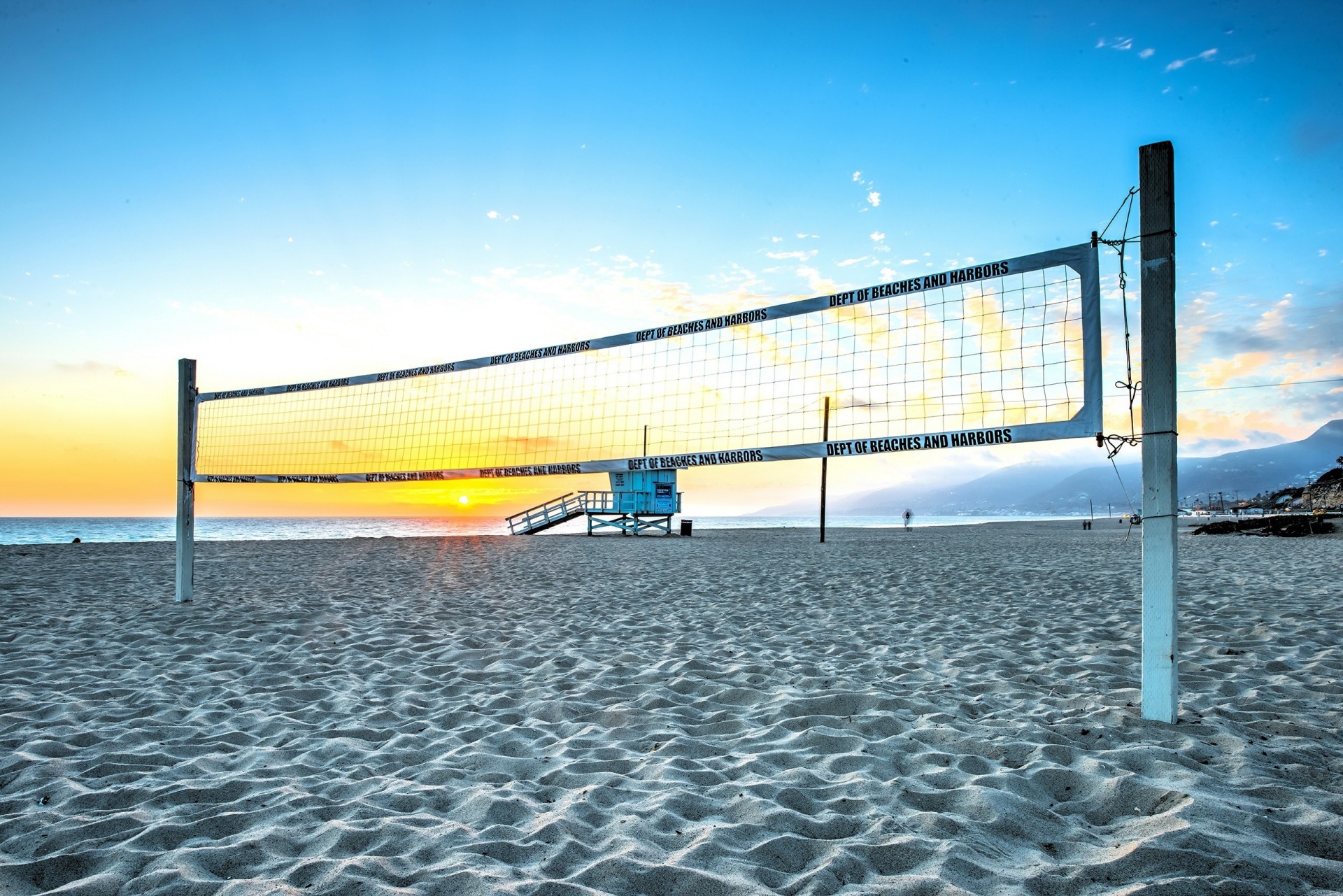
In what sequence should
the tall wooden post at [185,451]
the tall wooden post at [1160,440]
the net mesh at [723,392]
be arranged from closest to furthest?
the tall wooden post at [1160,440]
the net mesh at [723,392]
the tall wooden post at [185,451]

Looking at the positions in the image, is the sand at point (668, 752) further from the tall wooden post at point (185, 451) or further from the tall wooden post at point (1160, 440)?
the tall wooden post at point (185, 451)

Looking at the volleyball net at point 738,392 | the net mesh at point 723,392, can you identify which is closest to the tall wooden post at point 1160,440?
the volleyball net at point 738,392

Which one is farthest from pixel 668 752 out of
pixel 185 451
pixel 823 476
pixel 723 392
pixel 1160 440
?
pixel 823 476

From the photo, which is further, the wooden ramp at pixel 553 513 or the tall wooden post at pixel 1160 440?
the wooden ramp at pixel 553 513

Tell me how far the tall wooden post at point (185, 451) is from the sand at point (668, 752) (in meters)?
0.82

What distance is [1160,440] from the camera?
2.93 m

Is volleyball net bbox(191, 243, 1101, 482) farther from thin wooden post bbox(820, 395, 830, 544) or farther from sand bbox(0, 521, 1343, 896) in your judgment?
thin wooden post bbox(820, 395, 830, 544)

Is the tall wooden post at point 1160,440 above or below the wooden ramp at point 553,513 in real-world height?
above

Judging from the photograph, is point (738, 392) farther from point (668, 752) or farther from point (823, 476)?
point (823, 476)

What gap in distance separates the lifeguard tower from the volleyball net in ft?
42.5

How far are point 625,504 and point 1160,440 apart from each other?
21.5 metres

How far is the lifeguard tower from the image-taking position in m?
23.8

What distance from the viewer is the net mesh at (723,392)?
16.7 feet

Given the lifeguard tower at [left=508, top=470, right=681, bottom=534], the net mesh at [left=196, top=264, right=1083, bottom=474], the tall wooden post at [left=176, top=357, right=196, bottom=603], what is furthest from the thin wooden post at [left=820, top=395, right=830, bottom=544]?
the tall wooden post at [left=176, top=357, right=196, bottom=603]
